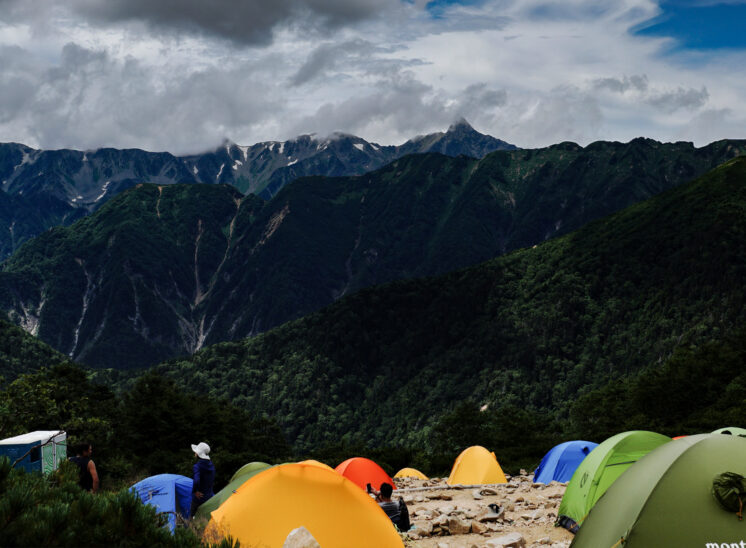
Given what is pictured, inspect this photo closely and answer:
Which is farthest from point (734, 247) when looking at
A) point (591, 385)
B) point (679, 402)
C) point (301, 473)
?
point (301, 473)

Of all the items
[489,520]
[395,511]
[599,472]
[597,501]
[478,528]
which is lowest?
[489,520]

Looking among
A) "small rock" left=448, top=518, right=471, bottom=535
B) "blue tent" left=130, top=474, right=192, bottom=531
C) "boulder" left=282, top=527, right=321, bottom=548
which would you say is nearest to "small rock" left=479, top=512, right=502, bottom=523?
"small rock" left=448, top=518, right=471, bottom=535

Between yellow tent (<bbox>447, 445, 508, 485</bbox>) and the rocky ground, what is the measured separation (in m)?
4.68

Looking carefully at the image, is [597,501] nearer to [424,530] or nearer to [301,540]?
[424,530]

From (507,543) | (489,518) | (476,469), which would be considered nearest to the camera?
(507,543)

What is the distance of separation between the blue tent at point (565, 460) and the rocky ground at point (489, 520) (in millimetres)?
1535

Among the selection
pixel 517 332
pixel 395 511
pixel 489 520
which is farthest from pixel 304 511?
pixel 517 332

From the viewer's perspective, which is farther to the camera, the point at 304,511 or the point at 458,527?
the point at 458,527

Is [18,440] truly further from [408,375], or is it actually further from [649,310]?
[408,375]

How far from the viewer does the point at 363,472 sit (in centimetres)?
2817

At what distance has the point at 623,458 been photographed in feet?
53.3

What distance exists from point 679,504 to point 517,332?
516 ft

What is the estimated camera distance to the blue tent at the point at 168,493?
50.0ft

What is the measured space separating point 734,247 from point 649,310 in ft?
73.8
